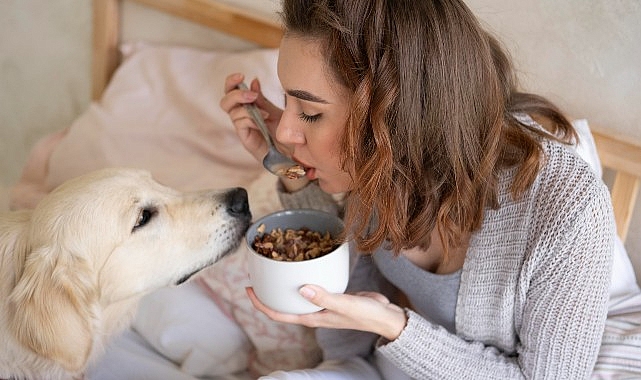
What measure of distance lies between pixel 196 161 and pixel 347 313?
95 centimetres

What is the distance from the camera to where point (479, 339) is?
1.28 meters

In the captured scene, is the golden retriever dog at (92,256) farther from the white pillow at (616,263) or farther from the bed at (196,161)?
the white pillow at (616,263)

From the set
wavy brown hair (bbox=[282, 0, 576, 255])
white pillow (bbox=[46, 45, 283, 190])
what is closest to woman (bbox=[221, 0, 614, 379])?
wavy brown hair (bbox=[282, 0, 576, 255])

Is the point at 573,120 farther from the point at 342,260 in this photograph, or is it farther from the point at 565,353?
the point at 342,260

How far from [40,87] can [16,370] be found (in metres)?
1.82

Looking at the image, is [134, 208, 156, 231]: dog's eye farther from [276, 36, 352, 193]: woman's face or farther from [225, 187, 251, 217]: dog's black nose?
[276, 36, 352, 193]: woman's face

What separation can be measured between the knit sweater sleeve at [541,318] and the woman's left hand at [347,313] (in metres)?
0.03

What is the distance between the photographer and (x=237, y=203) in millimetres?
1319

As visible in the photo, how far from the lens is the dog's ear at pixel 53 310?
3.52 feet

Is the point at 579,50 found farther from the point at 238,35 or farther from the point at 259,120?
the point at 238,35

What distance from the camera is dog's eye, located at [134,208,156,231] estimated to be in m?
1.25

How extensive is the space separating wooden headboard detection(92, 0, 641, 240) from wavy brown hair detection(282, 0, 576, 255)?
1.09 ft

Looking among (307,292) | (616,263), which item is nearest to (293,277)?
(307,292)

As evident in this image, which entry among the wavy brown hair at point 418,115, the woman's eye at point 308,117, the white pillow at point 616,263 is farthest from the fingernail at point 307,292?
the white pillow at point 616,263
